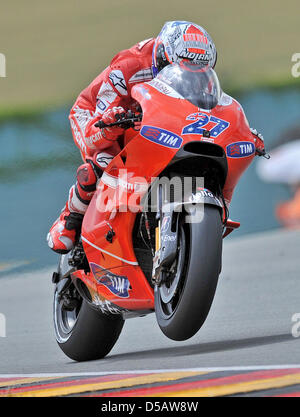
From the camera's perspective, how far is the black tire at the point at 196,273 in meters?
4.50

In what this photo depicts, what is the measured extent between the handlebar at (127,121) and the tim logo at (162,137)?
14 centimetres

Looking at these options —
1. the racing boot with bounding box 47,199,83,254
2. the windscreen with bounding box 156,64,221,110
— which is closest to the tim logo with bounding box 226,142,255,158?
the windscreen with bounding box 156,64,221,110

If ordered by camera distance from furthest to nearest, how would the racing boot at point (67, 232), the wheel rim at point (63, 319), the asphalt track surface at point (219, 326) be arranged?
the wheel rim at point (63, 319) < the racing boot at point (67, 232) < the asphalt track surface at point (219, 326)

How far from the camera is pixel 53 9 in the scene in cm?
1220

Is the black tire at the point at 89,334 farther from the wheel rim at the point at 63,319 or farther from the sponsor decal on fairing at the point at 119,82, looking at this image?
the sponsor decal on fairing at the point at 119,82

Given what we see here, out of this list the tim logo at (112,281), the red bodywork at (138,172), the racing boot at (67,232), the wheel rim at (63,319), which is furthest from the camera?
the wheel rim at (63,319)

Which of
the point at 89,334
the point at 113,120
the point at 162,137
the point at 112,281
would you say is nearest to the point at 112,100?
the point at 113,120

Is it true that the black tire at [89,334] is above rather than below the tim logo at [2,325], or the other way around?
above

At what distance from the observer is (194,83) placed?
16.1 ft

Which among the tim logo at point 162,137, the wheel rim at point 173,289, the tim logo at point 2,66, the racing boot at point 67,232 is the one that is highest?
the tim logo at point 162,137

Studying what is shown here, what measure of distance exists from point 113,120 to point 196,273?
39.5 inches

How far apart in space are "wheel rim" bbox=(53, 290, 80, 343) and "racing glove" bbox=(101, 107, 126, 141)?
4.37 feet

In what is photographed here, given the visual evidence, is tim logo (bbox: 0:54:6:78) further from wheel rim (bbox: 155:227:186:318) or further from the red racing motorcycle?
wheel rim (bbox: 155:227:186:318)

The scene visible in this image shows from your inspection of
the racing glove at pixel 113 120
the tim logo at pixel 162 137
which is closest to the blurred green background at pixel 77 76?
the racing glove at pixel 113 120
